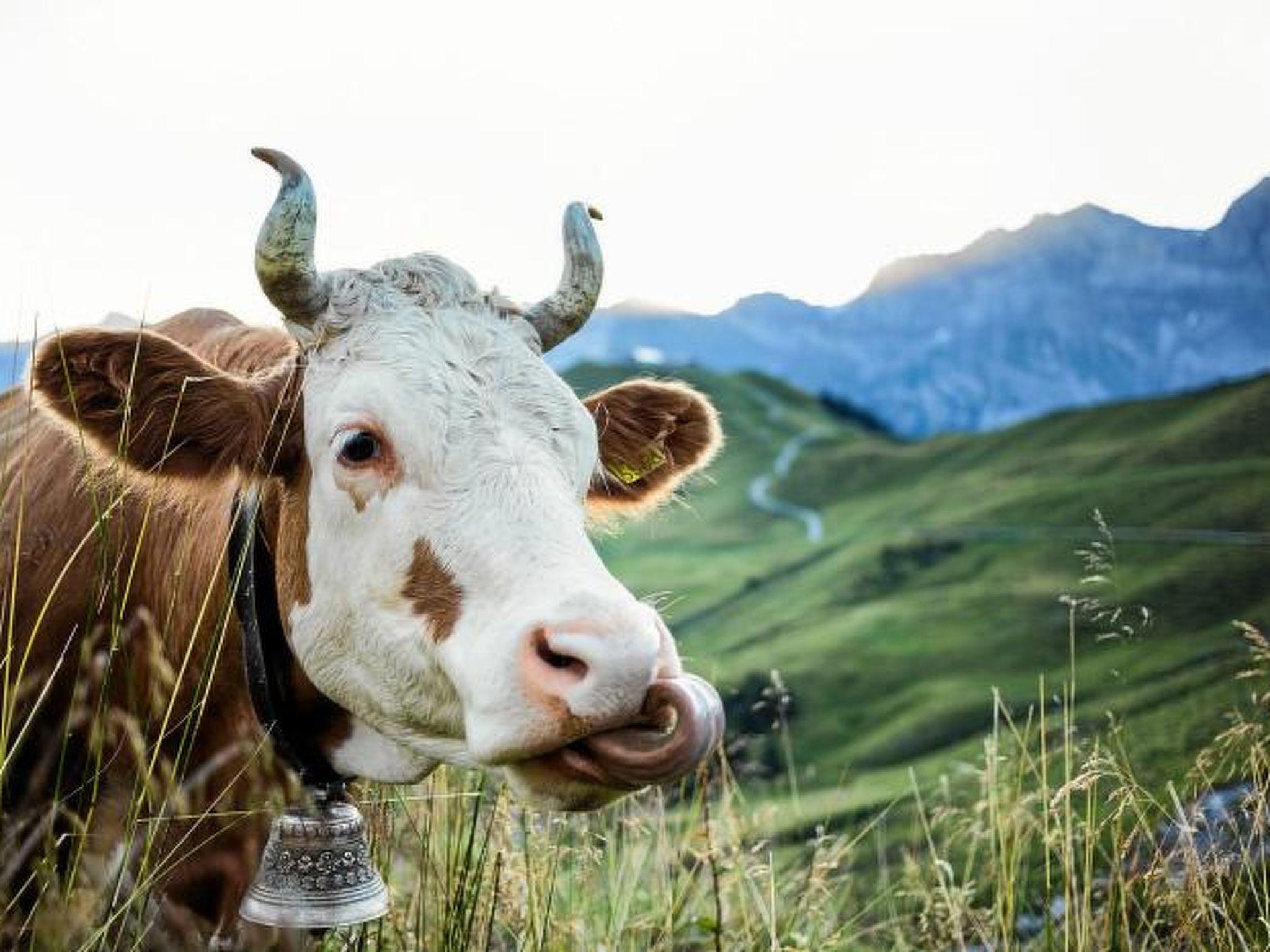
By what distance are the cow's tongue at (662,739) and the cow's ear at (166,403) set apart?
126 centimetres

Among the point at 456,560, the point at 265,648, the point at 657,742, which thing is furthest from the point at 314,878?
the point at 657,742

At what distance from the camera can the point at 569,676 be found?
237 centimetres

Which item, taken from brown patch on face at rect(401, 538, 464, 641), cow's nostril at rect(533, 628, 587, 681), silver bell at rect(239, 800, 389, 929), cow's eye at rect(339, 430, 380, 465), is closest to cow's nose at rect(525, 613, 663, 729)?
cow's nostril at rect(533, 628, 587, 681)

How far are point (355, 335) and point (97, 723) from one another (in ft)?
3.69

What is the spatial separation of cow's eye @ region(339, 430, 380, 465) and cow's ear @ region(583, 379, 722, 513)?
98 cm

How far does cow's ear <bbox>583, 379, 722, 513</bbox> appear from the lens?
393 cm

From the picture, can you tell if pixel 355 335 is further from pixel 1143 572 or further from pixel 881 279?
pixel 881 279

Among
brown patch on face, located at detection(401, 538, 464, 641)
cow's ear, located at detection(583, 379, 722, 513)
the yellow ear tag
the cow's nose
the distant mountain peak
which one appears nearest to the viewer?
the cow's nose

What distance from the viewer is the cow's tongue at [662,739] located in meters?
2.36

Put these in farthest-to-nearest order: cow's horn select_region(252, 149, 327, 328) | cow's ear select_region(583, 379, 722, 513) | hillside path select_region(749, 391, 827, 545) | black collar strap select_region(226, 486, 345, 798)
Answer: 1. hillside path select_region(749, 391, 827, 545)
2. cow's ear select_region(583, 379, 722, 513)
3. black collar strap select_region(226, 486, 345, 798)
4. cow's horn select_region(252, 149, 327, 328)

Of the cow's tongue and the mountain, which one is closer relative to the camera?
the cow's tongue

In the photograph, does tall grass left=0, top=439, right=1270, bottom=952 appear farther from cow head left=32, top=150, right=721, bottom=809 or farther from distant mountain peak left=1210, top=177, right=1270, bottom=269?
distant mountain peak left=1210, top=177, right=1270, bottom=269

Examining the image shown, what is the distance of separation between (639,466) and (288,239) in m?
1.41

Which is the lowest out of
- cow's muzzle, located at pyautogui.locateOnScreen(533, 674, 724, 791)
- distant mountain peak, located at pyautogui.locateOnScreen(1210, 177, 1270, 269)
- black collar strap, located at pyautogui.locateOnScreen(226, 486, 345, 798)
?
black collar strap, located at pyautogui.locateOnScreen(226, 486, 345, 798)
